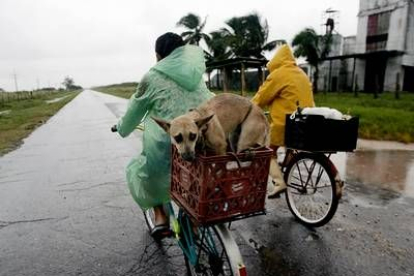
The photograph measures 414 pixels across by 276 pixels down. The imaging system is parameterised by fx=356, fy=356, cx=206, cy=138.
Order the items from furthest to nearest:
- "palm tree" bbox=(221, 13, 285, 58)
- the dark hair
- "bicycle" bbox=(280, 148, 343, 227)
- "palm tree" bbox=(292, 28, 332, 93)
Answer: "palm tree" bbox=(221, 13, 285, 58) → "palm tree" bbox=(292, 28, 332, 93) → "bicycle" bbox=(280, 148, 343, 227) → the dark hair

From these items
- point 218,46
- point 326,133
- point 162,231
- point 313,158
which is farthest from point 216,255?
point 218,46

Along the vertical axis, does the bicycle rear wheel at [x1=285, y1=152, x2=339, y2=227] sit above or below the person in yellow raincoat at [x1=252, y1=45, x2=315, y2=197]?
below

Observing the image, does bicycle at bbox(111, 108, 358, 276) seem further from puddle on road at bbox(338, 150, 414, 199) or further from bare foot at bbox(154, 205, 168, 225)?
puddle on road at bbox(338, 150, 414, 199)

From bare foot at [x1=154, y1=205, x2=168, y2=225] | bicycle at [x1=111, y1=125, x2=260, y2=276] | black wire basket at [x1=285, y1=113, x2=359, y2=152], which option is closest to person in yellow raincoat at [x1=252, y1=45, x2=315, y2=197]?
black wire basket at [x1=285, y1=113, x2=359, y2=152]

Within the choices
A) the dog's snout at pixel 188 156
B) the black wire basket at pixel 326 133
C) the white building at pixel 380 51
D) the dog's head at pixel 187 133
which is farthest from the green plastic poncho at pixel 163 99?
the white building at pixel 380 51

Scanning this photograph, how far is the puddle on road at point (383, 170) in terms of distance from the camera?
5754 millimetres

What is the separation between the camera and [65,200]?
18.0 ft

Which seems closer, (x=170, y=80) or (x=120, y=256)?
(x=170, y=80)

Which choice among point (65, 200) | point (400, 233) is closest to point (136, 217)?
point (65, 200)

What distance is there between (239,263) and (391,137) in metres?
9.02

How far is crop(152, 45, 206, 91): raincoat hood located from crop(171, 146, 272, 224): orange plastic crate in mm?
831

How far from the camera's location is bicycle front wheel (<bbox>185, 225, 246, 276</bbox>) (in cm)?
245

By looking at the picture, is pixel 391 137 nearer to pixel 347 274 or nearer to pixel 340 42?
pixel 347 274

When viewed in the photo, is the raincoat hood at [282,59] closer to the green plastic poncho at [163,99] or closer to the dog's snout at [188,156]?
the green plastic poncho at [163,99]
